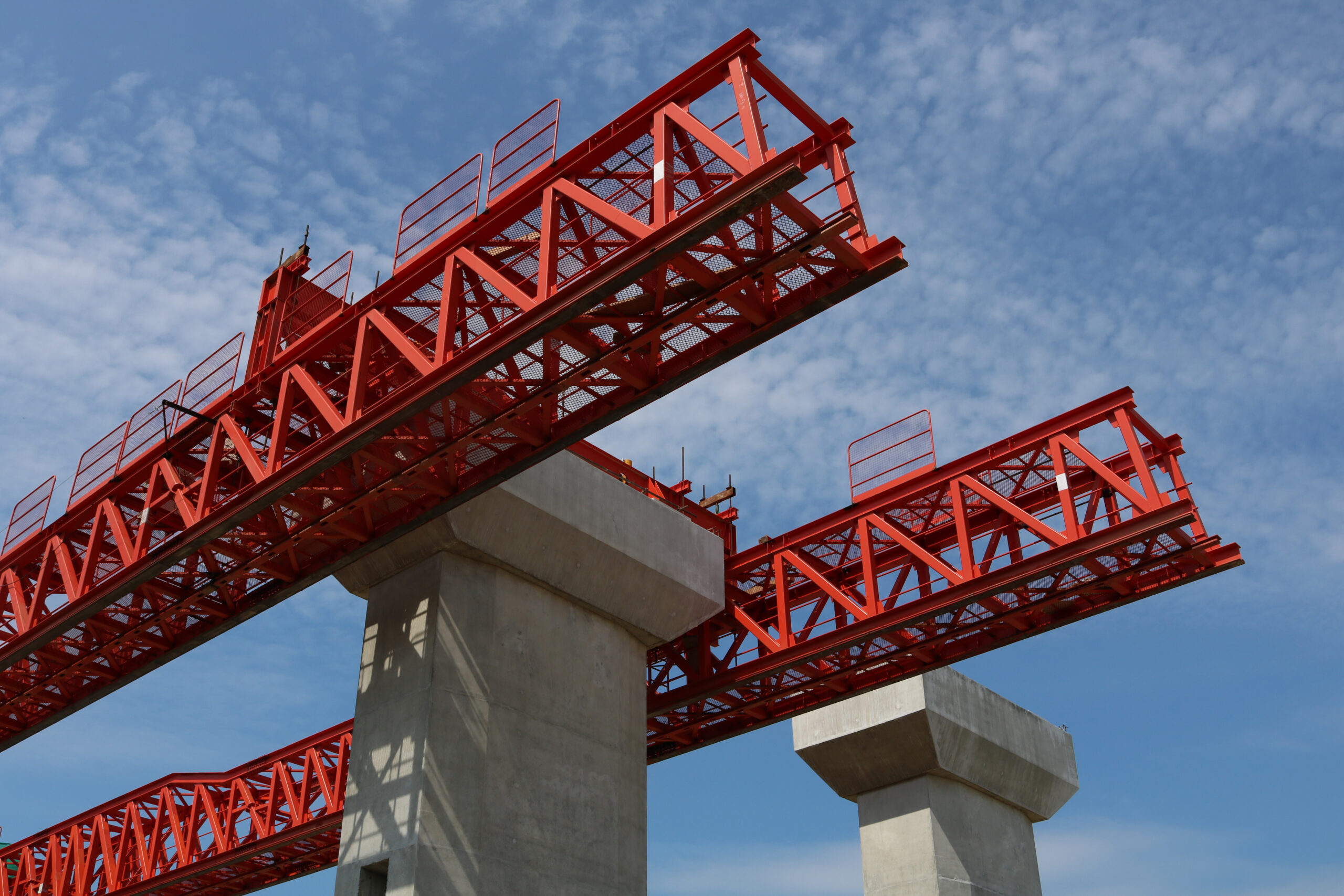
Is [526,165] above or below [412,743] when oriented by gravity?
above

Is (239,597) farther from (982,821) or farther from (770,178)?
(982,821)

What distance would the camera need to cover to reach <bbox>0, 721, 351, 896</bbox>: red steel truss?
30.6 m

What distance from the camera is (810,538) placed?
2273 centimetres

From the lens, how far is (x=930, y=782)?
28.8 meters

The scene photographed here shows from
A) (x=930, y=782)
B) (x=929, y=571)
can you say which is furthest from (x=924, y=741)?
(x=929, y=571)

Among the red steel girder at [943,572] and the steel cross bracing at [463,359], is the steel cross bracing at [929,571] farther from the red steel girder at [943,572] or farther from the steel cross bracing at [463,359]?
the steel cross bracing at [463,359]

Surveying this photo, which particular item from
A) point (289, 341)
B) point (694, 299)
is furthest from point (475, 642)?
point (694, 299)

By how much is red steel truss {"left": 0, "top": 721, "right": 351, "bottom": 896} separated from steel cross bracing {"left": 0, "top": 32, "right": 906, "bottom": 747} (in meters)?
9.03

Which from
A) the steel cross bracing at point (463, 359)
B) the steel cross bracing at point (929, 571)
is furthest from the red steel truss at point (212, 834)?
the steel cross bracing at point (463, 359)

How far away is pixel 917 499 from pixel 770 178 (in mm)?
9955

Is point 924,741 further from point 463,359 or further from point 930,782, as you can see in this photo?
point 463,359

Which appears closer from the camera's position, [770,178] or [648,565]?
[770,178]

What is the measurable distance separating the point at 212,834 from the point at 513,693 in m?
18.7

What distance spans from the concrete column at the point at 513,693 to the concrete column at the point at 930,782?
837 centimetres
